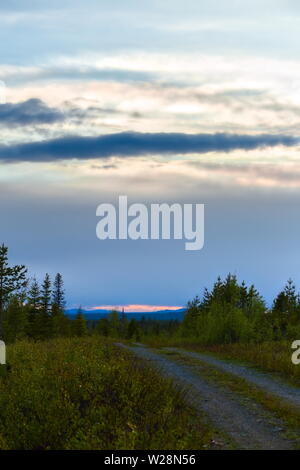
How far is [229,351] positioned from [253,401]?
13.8 metres

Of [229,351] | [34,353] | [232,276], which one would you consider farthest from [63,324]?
[34,353]

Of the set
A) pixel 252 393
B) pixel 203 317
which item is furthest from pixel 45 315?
pixel 252 393

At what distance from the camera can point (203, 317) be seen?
152 ft

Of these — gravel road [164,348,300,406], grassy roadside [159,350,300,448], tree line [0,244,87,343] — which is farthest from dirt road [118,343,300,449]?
tree line [0,244,87,343]

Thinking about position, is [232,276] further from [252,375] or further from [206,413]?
[206,413]

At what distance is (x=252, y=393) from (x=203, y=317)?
3120cm

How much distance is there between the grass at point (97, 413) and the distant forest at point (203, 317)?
71.8 ft

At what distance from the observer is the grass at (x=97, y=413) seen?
9.93 meters

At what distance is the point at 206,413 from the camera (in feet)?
41.8

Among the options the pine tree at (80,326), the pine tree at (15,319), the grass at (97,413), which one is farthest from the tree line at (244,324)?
the pine tree at (80,326)

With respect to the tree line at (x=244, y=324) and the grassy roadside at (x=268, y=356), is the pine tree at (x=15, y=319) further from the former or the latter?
the grassy roadside at (x=268, y=356)

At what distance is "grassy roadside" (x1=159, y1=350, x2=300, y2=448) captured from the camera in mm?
12172

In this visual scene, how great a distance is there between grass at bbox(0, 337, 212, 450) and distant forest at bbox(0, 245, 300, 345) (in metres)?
21.9

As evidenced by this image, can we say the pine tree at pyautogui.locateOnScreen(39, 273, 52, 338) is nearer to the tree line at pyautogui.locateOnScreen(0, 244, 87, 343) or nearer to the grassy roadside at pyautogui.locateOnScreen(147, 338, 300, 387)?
the tree line at pyautogui.locateOnScreen(0, 244, 87, 343)
